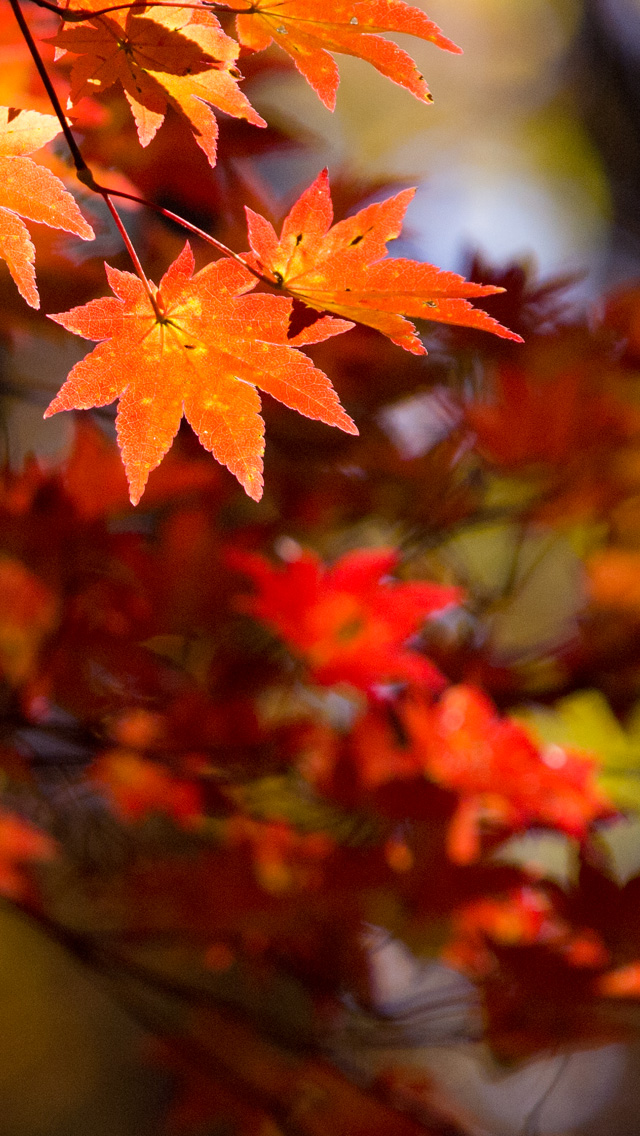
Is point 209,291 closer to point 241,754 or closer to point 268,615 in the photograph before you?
point 268,615

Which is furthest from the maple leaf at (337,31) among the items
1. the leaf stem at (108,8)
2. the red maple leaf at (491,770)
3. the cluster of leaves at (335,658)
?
the red maple leaf at (491,770)

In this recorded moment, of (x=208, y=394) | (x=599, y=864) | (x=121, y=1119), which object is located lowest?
(x=121, y=1119)

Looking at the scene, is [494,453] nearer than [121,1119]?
Yes

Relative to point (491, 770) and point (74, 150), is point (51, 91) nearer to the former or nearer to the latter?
point (74, 150)

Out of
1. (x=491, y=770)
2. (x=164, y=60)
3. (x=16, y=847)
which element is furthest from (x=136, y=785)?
(x=164, y=60)

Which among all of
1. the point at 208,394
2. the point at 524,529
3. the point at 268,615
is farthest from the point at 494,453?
the point at 208,394

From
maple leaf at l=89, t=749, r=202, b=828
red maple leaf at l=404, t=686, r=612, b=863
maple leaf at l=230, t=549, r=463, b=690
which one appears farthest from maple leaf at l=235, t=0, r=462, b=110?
maple leaf at l=89, t=749, r=202, b=828

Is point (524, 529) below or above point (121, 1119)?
above
